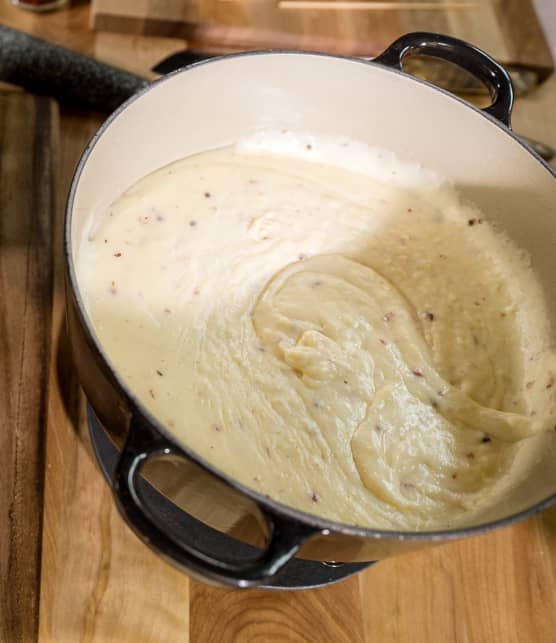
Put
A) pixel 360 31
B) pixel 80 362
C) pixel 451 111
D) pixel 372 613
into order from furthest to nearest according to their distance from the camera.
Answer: pixel 360 31 < pixel 451 111 < pixel 372 613 < pixel 80 362

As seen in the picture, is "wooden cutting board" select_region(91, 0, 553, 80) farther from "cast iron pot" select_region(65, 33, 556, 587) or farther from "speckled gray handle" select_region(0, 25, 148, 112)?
"cast iron pot" select_region(65, 33, 556, 587)

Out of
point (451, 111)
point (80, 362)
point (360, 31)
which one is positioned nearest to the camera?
point (80, 362)

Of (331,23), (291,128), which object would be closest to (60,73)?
(291,128)

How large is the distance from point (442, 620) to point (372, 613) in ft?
0.21

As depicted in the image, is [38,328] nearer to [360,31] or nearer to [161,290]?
[161,290]

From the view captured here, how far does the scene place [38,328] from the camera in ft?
2.45

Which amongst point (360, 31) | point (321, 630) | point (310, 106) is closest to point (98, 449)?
point (321, 630)

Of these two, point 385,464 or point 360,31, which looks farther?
point 360,31

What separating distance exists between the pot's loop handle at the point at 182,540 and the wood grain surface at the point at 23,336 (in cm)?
22

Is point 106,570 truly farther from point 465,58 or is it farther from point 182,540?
point 465,58

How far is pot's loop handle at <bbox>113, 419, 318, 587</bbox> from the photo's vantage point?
0.46 m

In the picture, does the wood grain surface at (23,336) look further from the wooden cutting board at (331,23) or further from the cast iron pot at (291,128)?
the wooden cutting board at (331,23)

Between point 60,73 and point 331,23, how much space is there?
0.39 metres

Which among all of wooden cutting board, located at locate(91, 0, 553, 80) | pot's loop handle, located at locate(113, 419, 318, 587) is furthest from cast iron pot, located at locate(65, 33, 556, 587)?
wooden cutting board, located at locate(91, 0, 553, 80)
